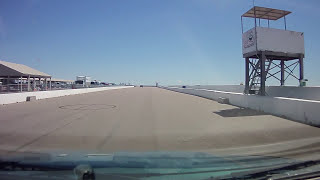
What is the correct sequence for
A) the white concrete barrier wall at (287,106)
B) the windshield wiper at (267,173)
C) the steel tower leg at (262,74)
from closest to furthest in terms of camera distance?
the windshield wiper at (267,173), the white concrete barrier wall at (287,106), the steel tower leg at (262,74)

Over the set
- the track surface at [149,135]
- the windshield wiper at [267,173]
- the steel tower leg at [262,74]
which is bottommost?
→ the track surface at [149,135]

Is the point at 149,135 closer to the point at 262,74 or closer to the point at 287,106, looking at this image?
the point at 287,106

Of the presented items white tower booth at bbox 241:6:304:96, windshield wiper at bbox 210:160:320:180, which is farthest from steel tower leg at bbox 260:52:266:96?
windshield wiper at bbox 210:160:320:180

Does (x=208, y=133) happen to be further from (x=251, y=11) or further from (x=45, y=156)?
(x=251, y=11)

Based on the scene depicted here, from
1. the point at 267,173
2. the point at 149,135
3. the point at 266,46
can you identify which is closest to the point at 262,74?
the point at 266,46

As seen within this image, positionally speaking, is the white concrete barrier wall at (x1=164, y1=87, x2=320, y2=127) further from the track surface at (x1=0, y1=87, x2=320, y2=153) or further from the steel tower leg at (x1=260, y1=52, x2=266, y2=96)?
the steel tower leg at (x1=260, y1=52, x2=266, y2=96)

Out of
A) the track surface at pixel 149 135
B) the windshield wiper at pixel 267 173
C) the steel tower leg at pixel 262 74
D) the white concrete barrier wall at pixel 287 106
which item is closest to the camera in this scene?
the windshield wiper at pixel 267 173

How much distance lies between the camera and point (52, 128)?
8953 millimetres

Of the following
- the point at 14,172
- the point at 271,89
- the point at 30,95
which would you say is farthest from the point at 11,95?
the point at 271,89

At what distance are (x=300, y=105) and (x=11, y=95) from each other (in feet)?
63.9

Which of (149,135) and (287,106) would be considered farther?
(287,106)

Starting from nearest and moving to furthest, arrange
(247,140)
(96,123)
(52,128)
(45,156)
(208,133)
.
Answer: (45,156)
(247,140)
(208,133)
(52,128)
(96,123)

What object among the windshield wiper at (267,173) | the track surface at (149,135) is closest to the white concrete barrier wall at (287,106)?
the track surface at (149,135)

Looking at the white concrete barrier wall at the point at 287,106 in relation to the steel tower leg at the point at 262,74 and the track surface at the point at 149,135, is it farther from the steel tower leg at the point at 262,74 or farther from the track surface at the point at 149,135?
the steel tower leg at the point at 262,74
